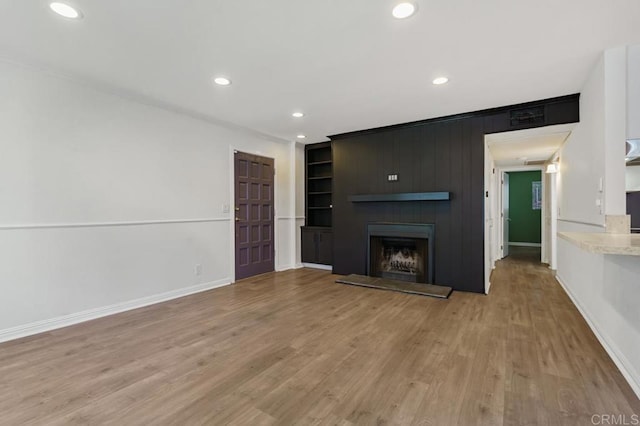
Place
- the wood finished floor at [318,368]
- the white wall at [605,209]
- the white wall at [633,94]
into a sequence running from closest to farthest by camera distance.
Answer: the wood finished floor at [318,368]
the white wall at [605,209]
the white wall at [633,94]

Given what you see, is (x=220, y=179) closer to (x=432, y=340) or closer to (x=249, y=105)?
(x=249, y=105)

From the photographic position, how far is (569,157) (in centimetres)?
405

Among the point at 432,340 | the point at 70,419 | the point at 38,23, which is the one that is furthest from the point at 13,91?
the point at 432,340

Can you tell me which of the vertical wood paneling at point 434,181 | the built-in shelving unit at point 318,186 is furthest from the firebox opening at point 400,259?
the built-in shelving unit at point 318,186

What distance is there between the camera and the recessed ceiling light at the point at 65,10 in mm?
1979

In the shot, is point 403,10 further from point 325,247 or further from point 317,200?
point 317,200

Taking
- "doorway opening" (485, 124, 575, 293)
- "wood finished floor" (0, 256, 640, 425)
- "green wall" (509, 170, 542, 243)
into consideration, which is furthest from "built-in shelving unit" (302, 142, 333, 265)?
"green wall" (509, 170, 542, 243)

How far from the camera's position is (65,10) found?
6.65ft

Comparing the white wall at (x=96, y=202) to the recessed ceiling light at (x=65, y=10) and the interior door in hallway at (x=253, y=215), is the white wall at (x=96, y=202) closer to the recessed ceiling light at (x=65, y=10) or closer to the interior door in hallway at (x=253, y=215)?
the interior door in hallway at (x=253, y=215)

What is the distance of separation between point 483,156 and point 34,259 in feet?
17.3

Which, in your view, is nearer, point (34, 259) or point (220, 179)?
point (34, 259)

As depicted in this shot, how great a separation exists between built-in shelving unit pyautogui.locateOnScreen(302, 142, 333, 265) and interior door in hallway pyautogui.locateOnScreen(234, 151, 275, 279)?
794mm

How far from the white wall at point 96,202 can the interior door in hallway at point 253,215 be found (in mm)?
338

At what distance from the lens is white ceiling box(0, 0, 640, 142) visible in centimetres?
203
